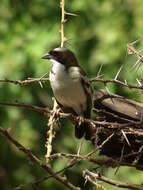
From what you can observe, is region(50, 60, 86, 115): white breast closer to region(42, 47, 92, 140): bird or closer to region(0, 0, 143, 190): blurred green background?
region(42, 47, 92, 140): bird

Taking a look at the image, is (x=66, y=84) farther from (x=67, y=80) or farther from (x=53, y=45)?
(x=53, y=45)

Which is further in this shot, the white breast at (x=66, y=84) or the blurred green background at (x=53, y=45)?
the blurred green background at (x=53, y=45)

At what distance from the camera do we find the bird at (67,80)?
463 centimetres

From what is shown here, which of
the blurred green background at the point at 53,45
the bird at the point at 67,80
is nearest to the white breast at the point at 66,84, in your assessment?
the bird at the point at 67,80

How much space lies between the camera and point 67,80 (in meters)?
4.70

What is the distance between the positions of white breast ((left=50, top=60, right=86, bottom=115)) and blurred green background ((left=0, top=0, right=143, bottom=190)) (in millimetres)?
1254

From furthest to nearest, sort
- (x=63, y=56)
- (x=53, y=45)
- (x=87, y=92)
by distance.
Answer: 1. (x=53, y=45)
2. (x=87, y=92)
3. (x=63, y=56)

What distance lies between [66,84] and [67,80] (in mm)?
28

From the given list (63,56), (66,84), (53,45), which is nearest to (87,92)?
(66,84)

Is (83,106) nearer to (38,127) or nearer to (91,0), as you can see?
(38,127)

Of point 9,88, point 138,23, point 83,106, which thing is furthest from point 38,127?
point 83,106

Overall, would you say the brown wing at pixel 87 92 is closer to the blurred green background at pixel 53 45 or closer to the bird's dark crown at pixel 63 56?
the bird's dark crown at pixel 63 56

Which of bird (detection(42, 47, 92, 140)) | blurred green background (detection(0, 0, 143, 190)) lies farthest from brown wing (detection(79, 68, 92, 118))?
blurred green background (detection(0, 0, 143, 190))

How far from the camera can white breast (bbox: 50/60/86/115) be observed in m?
4.63
